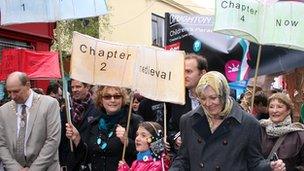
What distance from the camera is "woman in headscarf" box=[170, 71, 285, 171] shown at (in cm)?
394

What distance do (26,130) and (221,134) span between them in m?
2.40

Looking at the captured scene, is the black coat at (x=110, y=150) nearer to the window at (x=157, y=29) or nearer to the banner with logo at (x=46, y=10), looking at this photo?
the banner with logo at (x=46, y=10)

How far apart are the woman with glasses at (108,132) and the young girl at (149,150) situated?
0.21 metres

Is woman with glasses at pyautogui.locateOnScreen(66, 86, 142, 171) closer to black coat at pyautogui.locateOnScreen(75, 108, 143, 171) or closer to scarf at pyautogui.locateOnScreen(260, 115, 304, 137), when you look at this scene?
black coat at pyautogui.locateOnScreen(75, 108, 143, 171)

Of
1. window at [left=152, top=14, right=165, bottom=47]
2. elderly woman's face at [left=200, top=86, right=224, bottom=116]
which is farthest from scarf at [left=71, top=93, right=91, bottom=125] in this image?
window at [left=152, top=14, right=165, bottom=47]

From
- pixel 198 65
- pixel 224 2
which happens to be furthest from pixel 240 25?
pixel 198 65

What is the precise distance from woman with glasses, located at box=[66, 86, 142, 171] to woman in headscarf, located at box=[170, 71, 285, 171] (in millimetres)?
1440

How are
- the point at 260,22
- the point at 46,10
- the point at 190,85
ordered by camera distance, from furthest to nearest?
the point at 46,10
the point at 260,22
the point at 190,85

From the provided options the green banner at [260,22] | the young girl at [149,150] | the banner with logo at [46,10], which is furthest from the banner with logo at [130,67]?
the green banner at [260,22]

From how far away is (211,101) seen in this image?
3924 mm

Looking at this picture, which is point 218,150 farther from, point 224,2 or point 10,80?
point 10,80

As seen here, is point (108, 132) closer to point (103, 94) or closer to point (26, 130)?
point (103, 94)

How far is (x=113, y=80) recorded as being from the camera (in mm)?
5633

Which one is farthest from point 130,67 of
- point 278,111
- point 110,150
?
point 278,111
